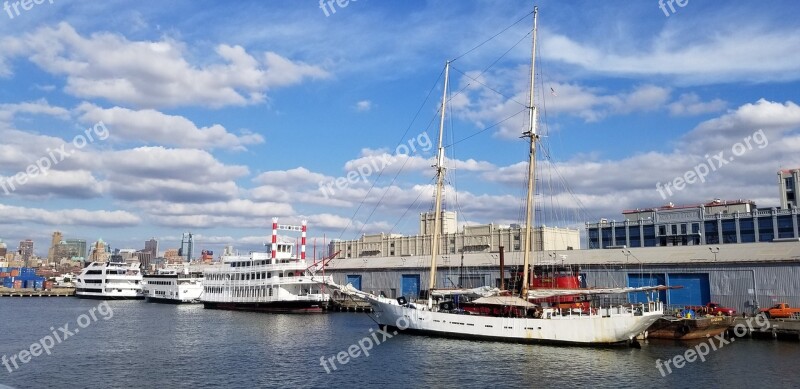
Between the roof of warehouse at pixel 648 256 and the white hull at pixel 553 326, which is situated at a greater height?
the roof of warehouse at pixel 648 256

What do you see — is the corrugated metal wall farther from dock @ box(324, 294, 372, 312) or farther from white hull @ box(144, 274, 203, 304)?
white hull @ box(144, 274, 203, 304)

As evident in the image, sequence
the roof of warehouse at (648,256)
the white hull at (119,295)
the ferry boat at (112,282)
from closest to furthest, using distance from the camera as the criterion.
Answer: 1. the roof of warehouse at (648,256)
2. the white hull at (119,295)
3. the ferry boat at (112,282)

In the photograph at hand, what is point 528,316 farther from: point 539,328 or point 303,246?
point 303,246

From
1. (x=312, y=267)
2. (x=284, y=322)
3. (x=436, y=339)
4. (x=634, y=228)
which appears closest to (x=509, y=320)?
(x=436, y=339)

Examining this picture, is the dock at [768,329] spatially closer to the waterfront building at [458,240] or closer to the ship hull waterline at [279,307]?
the ship hull waterline at [279,307]

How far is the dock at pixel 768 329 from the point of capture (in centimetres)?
4906

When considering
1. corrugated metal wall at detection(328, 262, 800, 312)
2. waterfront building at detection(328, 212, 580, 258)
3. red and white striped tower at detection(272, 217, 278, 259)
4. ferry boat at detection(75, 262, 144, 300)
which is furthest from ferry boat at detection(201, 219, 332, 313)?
corrugated metal wall at detection(328, 262, 800, 312)

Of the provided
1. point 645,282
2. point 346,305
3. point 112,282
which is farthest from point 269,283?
point 112,282

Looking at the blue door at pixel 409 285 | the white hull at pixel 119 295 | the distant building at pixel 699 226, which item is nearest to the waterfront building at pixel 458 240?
the distant building at pixel 699 226

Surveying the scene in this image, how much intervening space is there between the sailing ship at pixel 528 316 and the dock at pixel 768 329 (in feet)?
23.0

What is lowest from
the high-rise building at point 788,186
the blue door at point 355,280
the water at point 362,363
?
the water at point 362,363

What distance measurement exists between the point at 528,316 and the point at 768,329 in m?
19.7

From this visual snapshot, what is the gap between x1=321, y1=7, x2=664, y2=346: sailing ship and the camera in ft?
159

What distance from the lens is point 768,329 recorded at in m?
50.3
